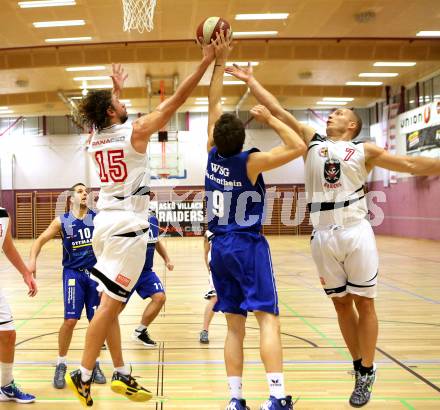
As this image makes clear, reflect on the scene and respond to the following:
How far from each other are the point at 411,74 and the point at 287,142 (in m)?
19.6

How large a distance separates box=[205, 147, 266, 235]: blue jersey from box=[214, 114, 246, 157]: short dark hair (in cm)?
8

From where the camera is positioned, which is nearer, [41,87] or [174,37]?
[174,37]

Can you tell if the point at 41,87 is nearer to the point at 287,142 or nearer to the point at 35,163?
the point at 35,163

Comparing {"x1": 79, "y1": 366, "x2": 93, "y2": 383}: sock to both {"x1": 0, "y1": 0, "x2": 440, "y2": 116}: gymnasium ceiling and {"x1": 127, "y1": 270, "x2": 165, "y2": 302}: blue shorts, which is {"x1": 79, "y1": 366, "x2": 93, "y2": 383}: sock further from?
{"x1": 0, "y1": 0, "x2": 440, "y2": 116}: gymnasium ceiling

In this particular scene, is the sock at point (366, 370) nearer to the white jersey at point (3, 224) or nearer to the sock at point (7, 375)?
the sock at point (7, 375)

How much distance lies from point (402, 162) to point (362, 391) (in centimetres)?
184

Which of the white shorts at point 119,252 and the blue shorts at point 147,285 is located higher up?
the white shorts at point 119,252

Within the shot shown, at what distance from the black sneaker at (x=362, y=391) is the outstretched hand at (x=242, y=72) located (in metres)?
2.56

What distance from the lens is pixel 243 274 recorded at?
3619 mm

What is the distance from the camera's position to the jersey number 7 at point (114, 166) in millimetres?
3902

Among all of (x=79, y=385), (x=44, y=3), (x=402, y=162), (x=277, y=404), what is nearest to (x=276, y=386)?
(x=277, y=404)

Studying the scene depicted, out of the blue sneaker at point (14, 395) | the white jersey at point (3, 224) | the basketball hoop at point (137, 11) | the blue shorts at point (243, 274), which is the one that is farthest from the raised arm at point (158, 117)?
the basketball hoop at point (137, 11)

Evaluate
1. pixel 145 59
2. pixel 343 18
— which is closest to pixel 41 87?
pixel 145 59

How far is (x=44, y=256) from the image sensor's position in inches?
757
